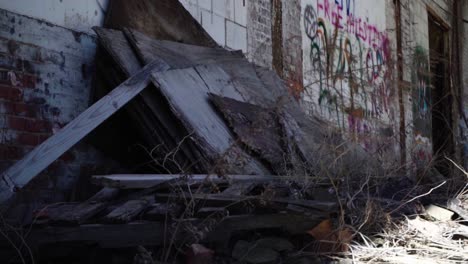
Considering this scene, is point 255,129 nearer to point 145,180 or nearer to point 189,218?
point 145,180

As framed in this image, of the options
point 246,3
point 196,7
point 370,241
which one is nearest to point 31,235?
point 370,241

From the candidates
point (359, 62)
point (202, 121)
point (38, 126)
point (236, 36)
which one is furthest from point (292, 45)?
point (38, 126)

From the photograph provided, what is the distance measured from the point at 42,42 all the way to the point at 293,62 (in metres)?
3.38

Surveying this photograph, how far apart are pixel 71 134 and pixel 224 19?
8.43 feet

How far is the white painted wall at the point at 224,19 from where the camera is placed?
517 centimetres

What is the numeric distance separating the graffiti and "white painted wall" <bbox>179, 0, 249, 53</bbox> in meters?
1.23

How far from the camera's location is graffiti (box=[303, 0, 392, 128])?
23.1ft

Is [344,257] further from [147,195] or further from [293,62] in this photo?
[293,62]

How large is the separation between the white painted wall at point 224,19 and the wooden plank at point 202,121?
44.5 inches

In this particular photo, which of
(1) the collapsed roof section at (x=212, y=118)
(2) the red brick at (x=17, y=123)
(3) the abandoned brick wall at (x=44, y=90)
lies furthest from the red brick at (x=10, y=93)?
(1) the collapsed roof section at (x=212, y=118)

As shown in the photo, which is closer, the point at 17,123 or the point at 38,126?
the point at 17,123

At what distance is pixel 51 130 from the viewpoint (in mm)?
3768

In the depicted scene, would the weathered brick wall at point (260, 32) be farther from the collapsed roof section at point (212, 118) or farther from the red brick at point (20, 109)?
the red brick at point (20, 109)

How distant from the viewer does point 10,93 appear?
3537mm
